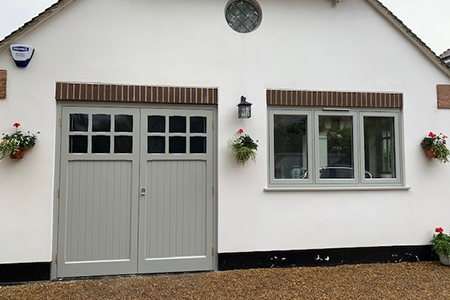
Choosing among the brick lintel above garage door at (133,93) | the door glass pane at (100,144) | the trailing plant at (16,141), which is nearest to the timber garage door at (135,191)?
the door glass pane at (100,144)

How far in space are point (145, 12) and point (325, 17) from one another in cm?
275

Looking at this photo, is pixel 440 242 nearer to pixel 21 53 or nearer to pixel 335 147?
pixel 335 147

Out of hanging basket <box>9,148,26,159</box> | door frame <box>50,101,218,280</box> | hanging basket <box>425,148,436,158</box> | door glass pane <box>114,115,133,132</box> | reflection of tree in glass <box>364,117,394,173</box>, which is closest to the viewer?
hanging basket <box>9,148,26,159</box>

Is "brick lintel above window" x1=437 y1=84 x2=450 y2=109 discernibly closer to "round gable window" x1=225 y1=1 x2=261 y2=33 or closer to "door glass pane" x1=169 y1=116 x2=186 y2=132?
"round gable window" x1=225 y1=1 x2=261 y2=33

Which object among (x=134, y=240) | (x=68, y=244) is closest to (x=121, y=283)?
(x=134, y=240)

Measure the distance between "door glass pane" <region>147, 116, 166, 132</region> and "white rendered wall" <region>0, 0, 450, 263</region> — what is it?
51 centimetres

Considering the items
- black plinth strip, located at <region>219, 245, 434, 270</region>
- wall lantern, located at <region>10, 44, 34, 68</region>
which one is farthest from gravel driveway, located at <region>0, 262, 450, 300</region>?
wall lantern, located at <region>10, 44, 34, 68</region>

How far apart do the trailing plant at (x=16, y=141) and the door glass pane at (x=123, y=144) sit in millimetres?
1008

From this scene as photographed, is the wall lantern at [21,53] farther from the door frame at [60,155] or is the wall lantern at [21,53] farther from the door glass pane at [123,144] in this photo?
the door glass pane at [123,144]

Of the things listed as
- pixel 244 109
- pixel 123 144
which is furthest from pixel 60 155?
pixel 244 109

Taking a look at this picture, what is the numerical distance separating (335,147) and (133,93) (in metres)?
3.15

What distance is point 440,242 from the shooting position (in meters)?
4.77

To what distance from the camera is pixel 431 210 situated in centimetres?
504

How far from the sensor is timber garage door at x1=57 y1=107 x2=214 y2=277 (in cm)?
436
